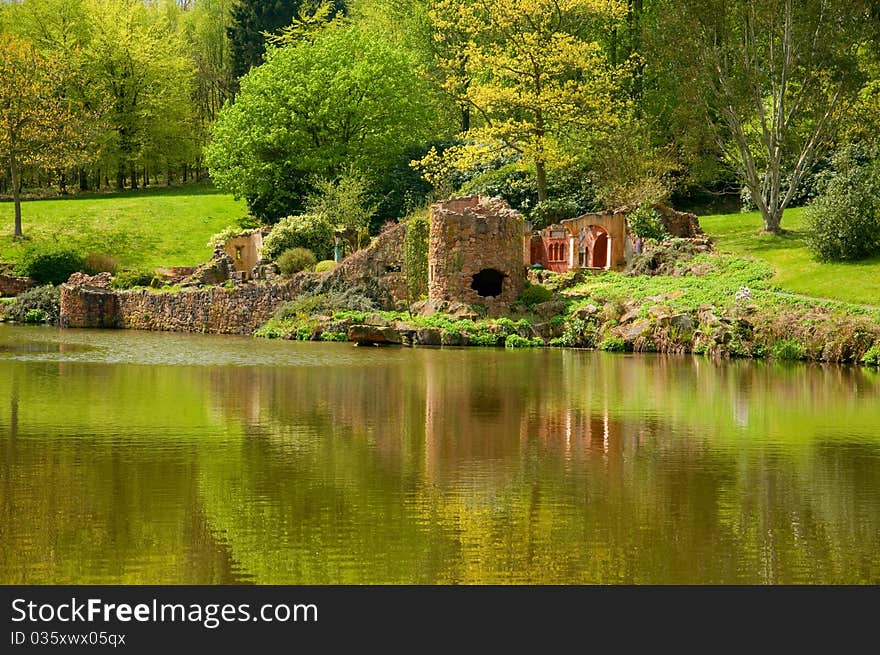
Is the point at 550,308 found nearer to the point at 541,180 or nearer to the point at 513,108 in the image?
the point at 541,180

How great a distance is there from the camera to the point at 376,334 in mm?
34344

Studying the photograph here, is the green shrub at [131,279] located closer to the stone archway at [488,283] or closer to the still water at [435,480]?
the stone archway at [488,283]

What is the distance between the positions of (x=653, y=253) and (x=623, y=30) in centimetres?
2084

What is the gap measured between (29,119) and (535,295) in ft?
104

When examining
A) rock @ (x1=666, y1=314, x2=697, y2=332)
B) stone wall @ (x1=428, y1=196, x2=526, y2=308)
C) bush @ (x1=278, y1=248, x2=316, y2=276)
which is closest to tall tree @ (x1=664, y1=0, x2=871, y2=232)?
stone wall @ (x1=428, y1=196, x2=526, y2=308)

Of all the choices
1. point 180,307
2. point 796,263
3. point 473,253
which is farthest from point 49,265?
point 796,263

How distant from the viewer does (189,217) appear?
60.2 m

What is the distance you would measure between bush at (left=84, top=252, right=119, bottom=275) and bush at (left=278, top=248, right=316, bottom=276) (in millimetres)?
11130

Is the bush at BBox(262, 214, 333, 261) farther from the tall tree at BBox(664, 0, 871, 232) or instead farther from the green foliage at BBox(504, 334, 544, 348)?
the tall tree at BBox(664, 0, 871, 232)

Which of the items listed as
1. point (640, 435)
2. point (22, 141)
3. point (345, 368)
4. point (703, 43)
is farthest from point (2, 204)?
point (640, 435)

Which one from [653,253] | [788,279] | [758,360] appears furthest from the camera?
[653,253]

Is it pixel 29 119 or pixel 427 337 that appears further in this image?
pixel 29 119

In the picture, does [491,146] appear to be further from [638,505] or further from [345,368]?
[638,505]

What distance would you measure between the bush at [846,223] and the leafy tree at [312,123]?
74.3ft
